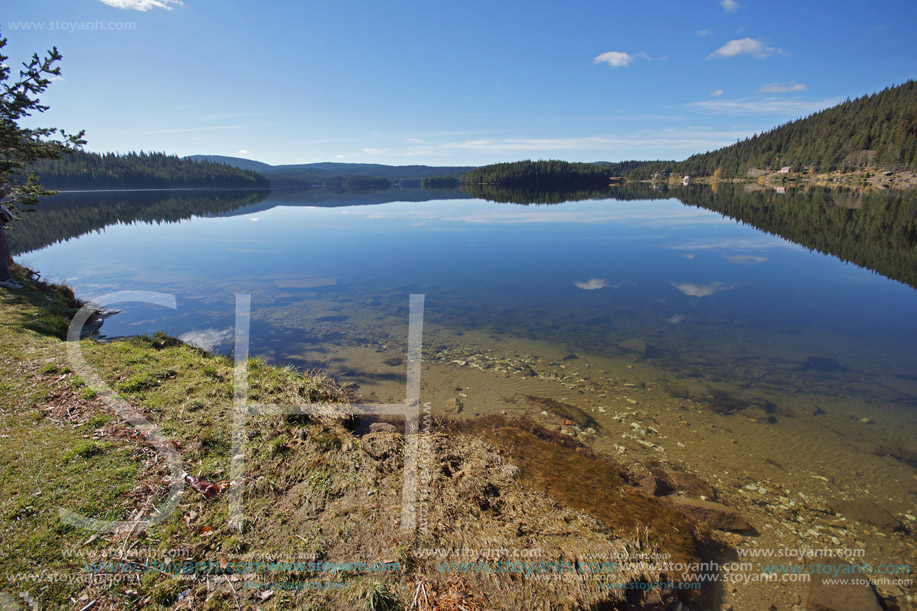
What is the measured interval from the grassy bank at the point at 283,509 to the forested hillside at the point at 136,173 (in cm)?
15961

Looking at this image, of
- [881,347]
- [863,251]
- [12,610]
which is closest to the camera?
[12,610]

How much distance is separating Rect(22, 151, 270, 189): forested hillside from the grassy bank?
160m

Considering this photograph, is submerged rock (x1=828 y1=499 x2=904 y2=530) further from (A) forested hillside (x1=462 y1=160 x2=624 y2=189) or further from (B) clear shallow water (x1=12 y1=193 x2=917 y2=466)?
(A) forested hillside (x1=462 y1=160 x2=624 y2=189)

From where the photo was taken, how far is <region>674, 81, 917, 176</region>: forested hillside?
103312mm

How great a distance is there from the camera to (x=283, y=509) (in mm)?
5020

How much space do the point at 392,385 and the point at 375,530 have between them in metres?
6.03

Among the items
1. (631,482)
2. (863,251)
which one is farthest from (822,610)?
(863,251)

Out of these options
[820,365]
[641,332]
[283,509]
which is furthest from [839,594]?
[641,332]

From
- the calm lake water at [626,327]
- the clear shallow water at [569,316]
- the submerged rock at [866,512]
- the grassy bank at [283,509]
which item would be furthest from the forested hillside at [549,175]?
the grassy bank at [283,509]

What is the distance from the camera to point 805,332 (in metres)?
14.4

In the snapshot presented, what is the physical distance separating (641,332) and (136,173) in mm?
197624

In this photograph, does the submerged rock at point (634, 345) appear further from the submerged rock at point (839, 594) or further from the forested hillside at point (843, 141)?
the forested hillside at point (843, 141)

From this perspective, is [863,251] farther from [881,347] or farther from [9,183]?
[9,183]

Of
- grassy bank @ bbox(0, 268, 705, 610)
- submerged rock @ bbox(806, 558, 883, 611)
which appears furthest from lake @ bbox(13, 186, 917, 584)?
grassy bank @ bbox(0, 268, 705, 610)
